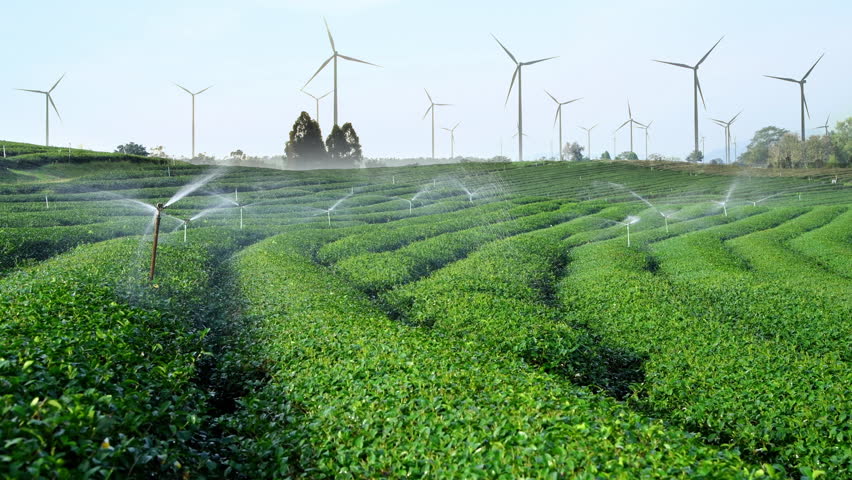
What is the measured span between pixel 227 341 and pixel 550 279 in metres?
15.0

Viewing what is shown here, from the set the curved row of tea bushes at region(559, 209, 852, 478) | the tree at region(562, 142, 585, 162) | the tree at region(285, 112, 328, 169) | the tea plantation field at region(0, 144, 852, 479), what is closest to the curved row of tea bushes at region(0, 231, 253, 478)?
the tea plantation field at region(0, 144, 852, 479)

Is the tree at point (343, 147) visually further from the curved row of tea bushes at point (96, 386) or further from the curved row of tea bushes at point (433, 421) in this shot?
the curved row of tea bushes at point (433, 421)

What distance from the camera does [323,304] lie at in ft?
54.1

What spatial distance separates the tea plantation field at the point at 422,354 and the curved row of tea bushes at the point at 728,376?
57 mm

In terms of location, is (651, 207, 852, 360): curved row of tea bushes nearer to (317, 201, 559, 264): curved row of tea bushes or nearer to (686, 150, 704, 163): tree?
(317, 201, 559, 264): curved row of tea bushes

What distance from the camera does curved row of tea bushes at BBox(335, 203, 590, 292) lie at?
2400 centimetres

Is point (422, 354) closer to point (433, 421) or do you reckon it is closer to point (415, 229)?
point (433, 421)

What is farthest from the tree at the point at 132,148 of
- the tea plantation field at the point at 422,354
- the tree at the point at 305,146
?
the tea plantation field at the point at 422,354

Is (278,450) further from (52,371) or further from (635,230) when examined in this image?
(635,230)

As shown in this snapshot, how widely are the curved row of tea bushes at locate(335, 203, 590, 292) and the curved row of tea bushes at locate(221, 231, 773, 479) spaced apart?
10.7 meters

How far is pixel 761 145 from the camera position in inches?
5901

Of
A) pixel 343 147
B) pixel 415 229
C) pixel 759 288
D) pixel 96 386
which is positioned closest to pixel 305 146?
pixel 343 147

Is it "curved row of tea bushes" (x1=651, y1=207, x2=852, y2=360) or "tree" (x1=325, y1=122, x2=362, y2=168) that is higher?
"tree" (x1=325, y1=122, x2=362, y2=168)

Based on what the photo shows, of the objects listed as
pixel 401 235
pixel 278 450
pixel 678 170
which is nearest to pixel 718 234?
pixel 401 235
